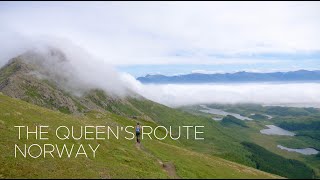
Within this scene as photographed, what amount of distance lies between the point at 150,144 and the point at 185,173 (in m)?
23.2

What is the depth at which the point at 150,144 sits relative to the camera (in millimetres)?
77438

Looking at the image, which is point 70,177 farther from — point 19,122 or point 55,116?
point 55,116

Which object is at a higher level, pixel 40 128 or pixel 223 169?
pixel 40 128

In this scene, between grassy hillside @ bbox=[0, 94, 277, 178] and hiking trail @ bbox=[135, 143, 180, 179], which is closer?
grassy hillside @ bbox=[0, 94, 277, 178]

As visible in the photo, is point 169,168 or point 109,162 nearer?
point 109,162

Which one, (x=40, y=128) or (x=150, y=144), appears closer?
(x=40, y=128)

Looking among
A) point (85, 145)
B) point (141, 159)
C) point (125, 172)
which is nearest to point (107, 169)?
point (125, 172)

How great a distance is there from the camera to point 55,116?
8331cm

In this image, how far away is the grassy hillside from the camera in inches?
2053

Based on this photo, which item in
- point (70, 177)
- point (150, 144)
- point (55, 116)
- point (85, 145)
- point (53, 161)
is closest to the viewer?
point (70, 177)

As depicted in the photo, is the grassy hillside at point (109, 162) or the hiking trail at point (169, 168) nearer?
the grassy hillside at point (109, 162)

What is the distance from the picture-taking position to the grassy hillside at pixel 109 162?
52.2 metres

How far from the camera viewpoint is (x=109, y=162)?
189ft

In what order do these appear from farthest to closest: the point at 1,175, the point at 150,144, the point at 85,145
Answer: the point at 150,144
the point at 85,145
the point at 1,175
